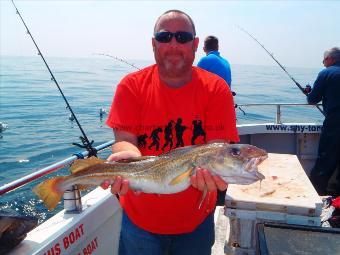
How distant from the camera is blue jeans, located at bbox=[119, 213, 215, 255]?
9.94ft

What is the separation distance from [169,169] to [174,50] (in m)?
0.98

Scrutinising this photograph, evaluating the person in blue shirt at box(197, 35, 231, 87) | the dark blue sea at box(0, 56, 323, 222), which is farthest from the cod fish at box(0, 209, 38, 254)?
the dark blue sea at box(0, 56, 323, 222)

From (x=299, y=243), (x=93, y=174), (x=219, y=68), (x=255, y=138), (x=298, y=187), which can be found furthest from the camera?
(x=255, y=138)

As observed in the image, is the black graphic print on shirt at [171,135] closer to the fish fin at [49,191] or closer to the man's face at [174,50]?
the man's face at [174,50]

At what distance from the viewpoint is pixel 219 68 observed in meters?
6.73

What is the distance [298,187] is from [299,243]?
47.3 inches

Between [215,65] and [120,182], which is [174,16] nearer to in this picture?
[120,182]

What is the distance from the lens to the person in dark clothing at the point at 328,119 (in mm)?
7215

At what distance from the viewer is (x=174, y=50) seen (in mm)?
2982

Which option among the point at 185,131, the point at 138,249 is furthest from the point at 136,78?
the point at 138,249

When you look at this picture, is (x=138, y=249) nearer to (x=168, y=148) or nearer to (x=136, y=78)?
(x=168, y=148)

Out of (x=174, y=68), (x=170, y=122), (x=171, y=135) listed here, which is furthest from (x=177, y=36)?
(x=171, y=135)

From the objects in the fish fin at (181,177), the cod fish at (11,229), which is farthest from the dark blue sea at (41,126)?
the fish fin at (181,177)

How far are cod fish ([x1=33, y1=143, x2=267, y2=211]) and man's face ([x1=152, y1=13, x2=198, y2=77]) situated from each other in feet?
2.28
